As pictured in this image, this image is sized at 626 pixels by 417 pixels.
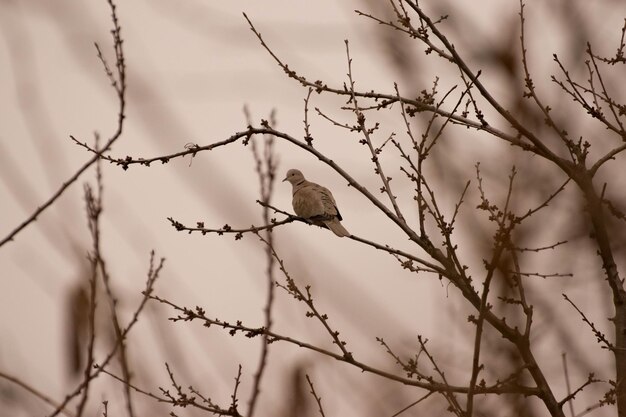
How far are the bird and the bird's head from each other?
140cm

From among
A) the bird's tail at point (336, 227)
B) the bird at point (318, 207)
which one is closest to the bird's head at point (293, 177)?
the bird at point (318, 207)

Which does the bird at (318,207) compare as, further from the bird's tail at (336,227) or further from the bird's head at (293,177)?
the bird's head at (293,177)

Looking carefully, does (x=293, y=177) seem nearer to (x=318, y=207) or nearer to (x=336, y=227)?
(x=318, y=207)

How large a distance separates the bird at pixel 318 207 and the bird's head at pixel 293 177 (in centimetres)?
140

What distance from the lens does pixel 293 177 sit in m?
9.51

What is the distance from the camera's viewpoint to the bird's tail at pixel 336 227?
22.0 ft

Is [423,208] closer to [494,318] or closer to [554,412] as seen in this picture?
[494,318]

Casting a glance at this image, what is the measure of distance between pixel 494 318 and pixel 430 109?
3.51 ft

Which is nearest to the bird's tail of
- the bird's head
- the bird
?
the bird

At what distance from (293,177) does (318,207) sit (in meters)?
2.34

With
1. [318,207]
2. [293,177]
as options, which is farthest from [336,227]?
[293,177]

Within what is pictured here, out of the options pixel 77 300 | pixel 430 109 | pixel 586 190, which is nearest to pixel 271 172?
pixel 77 300

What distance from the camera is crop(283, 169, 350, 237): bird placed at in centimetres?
693

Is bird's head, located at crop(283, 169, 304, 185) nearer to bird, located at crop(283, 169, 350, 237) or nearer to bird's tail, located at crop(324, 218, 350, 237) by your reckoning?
bird, located at crop(283, 169, 350, 237)
